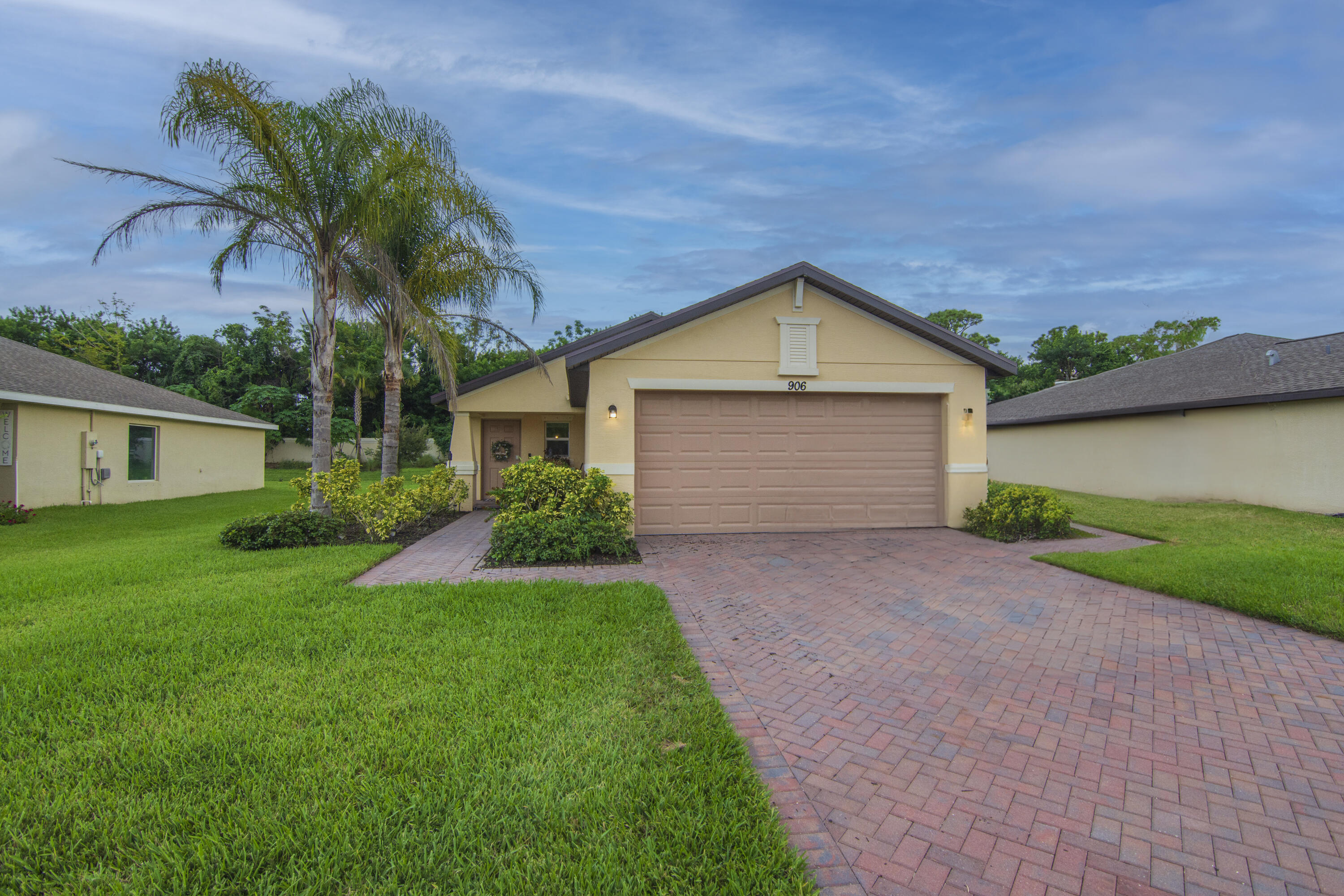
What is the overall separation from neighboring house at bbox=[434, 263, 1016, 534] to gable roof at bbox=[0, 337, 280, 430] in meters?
12.1

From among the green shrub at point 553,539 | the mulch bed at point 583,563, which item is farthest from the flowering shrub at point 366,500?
the mulch bed at point 583,563

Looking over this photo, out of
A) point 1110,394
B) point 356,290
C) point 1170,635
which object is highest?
point 356,290

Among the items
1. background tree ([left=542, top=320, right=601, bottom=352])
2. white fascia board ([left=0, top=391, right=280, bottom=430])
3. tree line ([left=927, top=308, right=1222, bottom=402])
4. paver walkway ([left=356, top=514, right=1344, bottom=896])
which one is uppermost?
background tree ([left=542, top=320, right=601, bottom=352])

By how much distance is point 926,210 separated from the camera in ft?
54.4

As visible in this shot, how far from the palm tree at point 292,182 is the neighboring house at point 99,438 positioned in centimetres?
708

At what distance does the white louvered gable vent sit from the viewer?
9438 millimetres

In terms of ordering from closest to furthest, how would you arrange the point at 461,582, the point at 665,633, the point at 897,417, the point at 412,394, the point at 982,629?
the point at 665,633
the point at 982,629
the point at 461,582
the point at 897,417
the point at 412,394

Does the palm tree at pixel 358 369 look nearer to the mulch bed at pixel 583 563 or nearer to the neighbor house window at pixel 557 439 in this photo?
the neighbor house window at pixel 557 439

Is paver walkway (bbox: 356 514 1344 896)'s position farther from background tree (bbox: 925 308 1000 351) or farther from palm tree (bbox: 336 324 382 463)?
background tree (bbox: 925 308 1000 351)

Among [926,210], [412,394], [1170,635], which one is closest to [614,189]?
[926,210]

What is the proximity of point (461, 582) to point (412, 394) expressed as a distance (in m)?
33.9

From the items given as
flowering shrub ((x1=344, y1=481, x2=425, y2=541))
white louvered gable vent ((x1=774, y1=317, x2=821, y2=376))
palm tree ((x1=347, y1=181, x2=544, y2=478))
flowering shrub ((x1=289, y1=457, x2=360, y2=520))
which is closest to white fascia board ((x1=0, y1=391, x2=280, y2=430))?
flowering shrub ((x1=289, y1=457, x2=360, y2=520))

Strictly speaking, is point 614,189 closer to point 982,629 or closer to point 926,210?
point 926,210

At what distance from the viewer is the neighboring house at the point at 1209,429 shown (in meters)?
10.9
